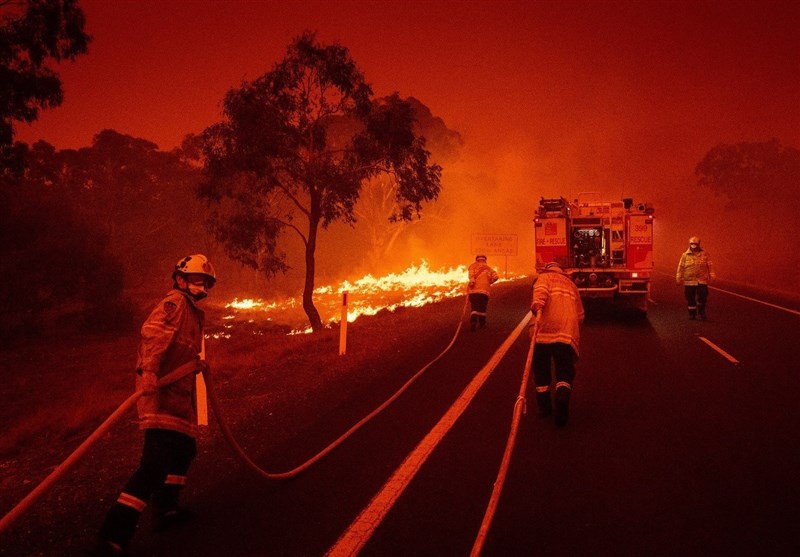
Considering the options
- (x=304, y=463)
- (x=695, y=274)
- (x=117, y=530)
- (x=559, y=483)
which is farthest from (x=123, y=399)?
(x=695, y=274)

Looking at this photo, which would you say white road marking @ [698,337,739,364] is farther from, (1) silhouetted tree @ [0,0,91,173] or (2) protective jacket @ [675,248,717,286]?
(1) silhouetted tree @ [0,0,91,173]

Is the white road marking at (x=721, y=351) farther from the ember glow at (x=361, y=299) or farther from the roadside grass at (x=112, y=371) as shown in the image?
the ember glow at (x=361, y=299)

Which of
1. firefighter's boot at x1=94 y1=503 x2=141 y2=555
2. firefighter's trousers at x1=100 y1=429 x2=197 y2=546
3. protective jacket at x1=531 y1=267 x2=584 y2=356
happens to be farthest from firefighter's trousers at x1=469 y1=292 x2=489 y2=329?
firefighter's boot at x1=94 y1=503 x2=141 y2=555

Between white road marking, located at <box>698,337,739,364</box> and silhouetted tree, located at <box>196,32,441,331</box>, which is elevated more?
silhouetted tree, located at <box>196,32,441,331</box>

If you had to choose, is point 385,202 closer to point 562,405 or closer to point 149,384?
point 562,405

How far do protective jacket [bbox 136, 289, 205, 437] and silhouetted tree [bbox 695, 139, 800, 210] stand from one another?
56163 mm

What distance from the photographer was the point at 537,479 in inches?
186

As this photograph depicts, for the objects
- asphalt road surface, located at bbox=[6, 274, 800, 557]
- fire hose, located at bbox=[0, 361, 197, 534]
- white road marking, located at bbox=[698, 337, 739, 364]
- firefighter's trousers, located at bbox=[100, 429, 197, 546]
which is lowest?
white road marking, located at bbox=[698, 337, 739, 364]

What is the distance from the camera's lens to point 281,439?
6031mm

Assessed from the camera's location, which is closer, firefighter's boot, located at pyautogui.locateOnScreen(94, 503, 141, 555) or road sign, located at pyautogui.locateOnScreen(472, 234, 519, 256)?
firefighter's boot, located at pyautogui.locateOnScreen(94, 503, 141, 555)

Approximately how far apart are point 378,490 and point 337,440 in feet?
4.11

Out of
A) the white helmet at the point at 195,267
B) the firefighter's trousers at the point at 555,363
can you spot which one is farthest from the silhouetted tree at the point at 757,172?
the white helmet at the point at 195,267

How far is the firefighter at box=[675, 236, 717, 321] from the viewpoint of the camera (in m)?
13.6

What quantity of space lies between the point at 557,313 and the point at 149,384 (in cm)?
406
